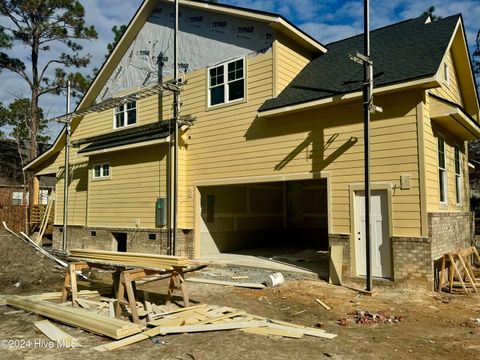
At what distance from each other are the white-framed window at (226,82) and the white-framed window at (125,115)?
14.1 ft

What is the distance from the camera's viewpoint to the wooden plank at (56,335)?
5.80m

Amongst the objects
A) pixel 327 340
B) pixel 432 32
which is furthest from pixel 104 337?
pixel 432 32

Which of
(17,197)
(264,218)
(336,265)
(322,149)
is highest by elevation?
(322,149)

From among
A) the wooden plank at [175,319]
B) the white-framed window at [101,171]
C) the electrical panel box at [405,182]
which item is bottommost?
the wooden plank at [175,319]

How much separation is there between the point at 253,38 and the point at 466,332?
10.1m

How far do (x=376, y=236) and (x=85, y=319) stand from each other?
6.68 meters

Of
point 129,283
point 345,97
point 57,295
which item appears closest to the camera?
point 129,283

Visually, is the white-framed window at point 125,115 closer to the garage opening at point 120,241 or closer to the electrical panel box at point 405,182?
the garage opening at point 120,241

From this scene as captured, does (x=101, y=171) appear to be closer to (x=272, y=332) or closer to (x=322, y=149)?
(x=322, y=149)

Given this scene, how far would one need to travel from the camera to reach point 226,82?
13539mm

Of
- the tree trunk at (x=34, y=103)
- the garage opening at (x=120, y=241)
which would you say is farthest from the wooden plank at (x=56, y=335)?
the tree trunk at (x=34, y=103)

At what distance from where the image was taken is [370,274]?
9078 millimetres

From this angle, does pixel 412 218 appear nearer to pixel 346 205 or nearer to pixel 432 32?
pixel 346 205

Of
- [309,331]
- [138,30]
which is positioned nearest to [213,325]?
[309,331]
